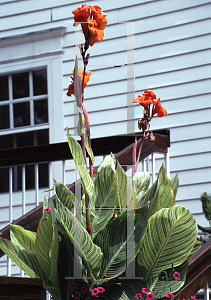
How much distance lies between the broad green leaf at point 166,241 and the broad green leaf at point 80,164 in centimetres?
24

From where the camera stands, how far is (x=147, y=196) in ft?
4.65

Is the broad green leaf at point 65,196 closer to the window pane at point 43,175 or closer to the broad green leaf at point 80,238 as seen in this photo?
the broad green leaf at point 80,238

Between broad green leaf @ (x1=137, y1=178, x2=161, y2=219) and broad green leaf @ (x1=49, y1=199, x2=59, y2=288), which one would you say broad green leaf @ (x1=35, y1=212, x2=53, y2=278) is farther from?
broad green leaf @ (x1=137, y1=178, x2=161, y2=219)

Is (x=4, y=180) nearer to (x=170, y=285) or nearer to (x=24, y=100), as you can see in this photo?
(x=24, y=100)

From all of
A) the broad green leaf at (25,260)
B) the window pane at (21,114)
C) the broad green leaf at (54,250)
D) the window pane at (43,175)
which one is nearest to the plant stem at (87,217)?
the broad green leaf at (54,250)

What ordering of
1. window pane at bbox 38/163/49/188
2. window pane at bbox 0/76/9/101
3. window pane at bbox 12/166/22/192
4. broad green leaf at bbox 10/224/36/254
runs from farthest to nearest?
1. window pane at bbox 0/76/9/101
2. window pane at bbox 12/166/22/192
3. window pane at bbox 38/163/49/188
4. broad green leaf at bbox 10/224/36/254

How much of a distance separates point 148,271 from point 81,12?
0.91m

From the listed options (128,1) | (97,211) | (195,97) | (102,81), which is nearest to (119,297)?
(97,211)


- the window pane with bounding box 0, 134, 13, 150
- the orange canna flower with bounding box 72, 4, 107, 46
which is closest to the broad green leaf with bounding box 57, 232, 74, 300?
the orange canna flower with bounding box 72, 4, 107, 46

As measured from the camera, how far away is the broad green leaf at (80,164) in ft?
4.11

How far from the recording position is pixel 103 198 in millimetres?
1340

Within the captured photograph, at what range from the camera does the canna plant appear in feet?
4.13

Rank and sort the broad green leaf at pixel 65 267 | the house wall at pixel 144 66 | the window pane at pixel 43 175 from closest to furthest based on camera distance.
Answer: the broad green leaf at pixel 65 267 < the house wall at pixel 144 66 < the window pane at pixel 43 175

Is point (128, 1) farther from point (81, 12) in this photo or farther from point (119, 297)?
point (119, 297)
